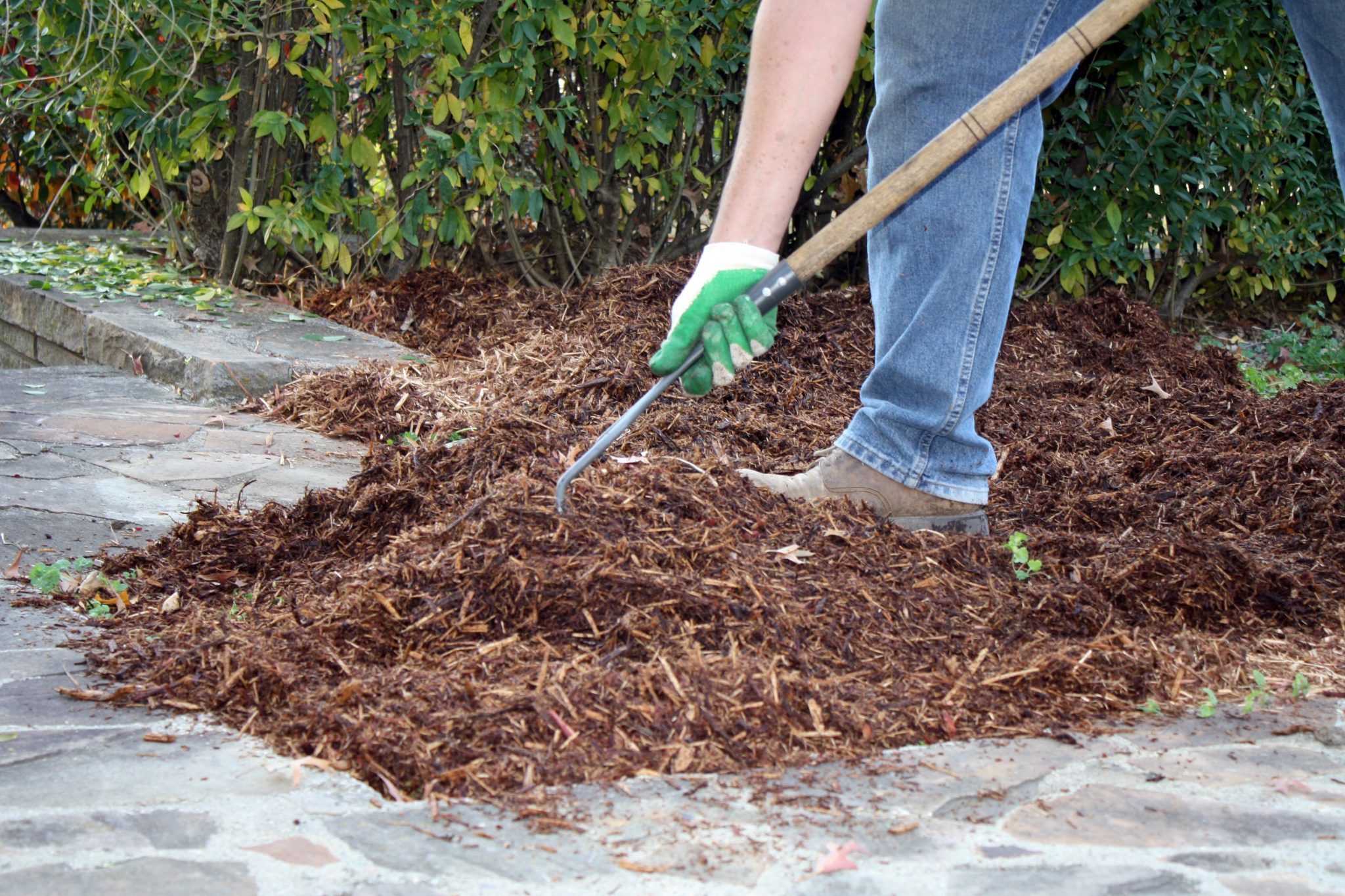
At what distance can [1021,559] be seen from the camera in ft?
8.12

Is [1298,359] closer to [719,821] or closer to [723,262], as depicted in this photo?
[723,262]

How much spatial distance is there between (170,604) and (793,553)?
3.73 feet

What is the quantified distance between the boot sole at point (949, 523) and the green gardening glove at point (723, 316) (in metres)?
0.64

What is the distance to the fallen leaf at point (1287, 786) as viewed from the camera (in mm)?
1737

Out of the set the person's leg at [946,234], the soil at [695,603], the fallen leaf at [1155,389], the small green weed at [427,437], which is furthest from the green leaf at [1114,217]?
the small green weed at [427,437]

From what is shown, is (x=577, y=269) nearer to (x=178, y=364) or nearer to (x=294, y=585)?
(x=178, y=364)

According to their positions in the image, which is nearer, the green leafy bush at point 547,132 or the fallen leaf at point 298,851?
the fallen leaf at point 298,851

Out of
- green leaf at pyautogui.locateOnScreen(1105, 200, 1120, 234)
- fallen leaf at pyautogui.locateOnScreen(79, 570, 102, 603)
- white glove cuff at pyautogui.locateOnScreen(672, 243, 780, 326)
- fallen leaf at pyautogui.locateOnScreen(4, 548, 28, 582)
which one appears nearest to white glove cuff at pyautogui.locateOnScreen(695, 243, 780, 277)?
white glove cuff at pyautogui.locateOnScreen(672, 243, 780, 326)

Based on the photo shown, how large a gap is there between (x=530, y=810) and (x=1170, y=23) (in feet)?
15.2

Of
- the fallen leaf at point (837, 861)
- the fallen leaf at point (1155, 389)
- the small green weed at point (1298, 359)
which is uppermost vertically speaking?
the small green weed at point (1298, 359)

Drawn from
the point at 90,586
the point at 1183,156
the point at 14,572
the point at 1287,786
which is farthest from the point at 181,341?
the point at 1183,156

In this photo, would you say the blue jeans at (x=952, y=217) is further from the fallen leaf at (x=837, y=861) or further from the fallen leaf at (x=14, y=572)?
the fallen leaf at (x=14, y=572)

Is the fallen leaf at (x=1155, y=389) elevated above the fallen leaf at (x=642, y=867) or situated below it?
above

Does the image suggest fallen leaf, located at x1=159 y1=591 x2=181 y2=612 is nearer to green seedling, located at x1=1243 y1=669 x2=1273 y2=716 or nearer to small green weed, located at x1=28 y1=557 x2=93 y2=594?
small green weed, located at x1=28 y1=557 x2=93 y2=594
